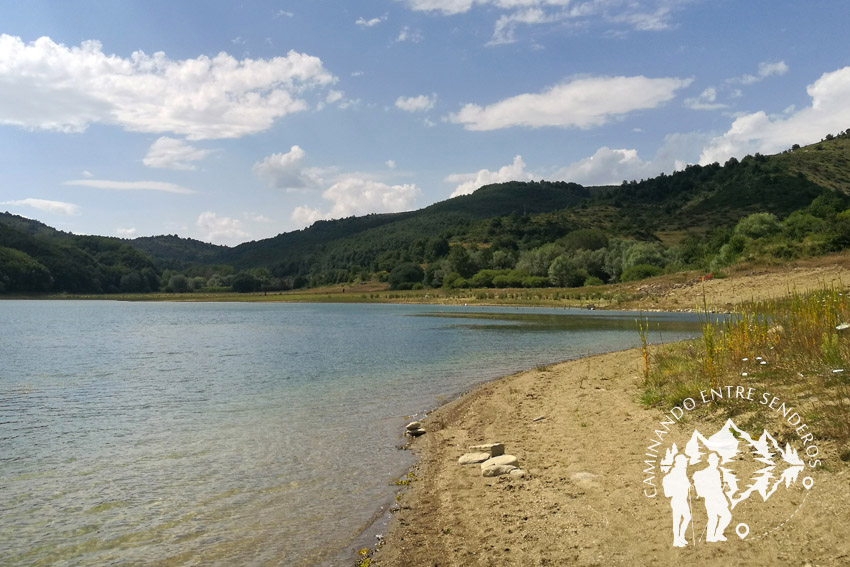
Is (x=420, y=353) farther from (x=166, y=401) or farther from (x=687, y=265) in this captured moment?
(x=687, y=265)

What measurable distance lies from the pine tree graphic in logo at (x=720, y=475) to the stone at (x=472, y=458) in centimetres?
321

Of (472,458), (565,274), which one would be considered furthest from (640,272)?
(472,458)

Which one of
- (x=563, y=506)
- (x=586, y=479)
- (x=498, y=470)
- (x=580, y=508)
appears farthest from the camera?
(x=498, y=470)

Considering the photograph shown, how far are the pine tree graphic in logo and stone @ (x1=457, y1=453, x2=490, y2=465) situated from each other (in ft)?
10.5

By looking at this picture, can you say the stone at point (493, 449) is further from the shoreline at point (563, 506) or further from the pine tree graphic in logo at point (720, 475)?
the pine tree graphic in logo at point (720, 475)

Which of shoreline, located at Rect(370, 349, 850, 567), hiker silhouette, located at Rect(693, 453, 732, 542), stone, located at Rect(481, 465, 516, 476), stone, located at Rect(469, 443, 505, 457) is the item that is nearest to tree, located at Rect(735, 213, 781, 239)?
shoreline, located at Rect(370, 349, 850, 567)

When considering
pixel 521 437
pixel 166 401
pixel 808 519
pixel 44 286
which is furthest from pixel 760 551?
pixel 44 286

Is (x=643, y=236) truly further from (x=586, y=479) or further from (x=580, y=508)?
(x=580, y=508)

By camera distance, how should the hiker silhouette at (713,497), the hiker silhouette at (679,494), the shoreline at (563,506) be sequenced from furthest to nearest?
the hiker silhouette at (679,494)
the hiker silhouette at (713,497)
the shoreline at (563,506)

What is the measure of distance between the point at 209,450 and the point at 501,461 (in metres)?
6.37

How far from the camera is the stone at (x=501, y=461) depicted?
32.9 ft

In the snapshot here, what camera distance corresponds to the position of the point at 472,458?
428 inches

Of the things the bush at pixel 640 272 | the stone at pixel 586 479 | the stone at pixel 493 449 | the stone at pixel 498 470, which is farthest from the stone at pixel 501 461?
the bush at pixel 640 272

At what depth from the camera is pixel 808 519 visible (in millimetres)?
5984
